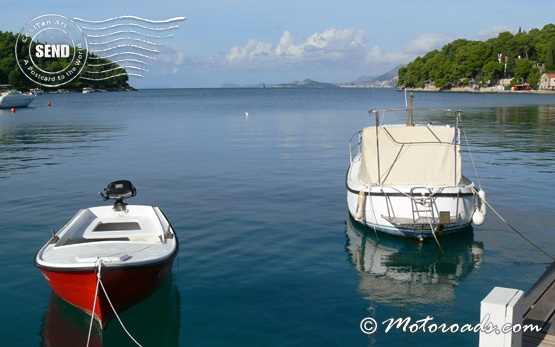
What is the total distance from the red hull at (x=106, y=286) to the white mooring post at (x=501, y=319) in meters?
6.04

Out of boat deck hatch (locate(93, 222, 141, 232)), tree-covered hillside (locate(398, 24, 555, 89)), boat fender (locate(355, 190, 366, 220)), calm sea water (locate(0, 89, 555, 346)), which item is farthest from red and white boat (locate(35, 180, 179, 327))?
tree-covered hillside (locate(398, 24, 555, 89))

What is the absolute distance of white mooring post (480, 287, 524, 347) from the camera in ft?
24.1

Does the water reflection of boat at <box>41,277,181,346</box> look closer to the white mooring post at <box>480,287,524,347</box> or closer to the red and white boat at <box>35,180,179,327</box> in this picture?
the red and white boat at <box>35,180,179,327</box>

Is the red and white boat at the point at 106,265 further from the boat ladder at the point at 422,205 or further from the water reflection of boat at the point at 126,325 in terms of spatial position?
the boat ladder at the point at 422,205

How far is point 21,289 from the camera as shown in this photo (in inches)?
503

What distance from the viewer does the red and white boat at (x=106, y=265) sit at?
33.1 ft

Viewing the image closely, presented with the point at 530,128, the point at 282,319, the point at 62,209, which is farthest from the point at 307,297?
the point at 530,128

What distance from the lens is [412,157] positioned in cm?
1702

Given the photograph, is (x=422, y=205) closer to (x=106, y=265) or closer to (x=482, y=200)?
(x=482, y=200)

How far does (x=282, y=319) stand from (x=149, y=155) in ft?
80.7

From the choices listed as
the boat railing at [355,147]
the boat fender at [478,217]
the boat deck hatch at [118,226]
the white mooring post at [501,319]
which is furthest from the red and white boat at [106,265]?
the boat railing at [355,147]

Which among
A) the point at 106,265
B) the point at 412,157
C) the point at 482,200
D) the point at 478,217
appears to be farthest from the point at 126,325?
the point at 482,200

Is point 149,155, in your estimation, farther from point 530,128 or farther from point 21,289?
point 530,128

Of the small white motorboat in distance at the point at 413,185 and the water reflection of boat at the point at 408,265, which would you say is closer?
the water reflection of boat at the point at 408,265
